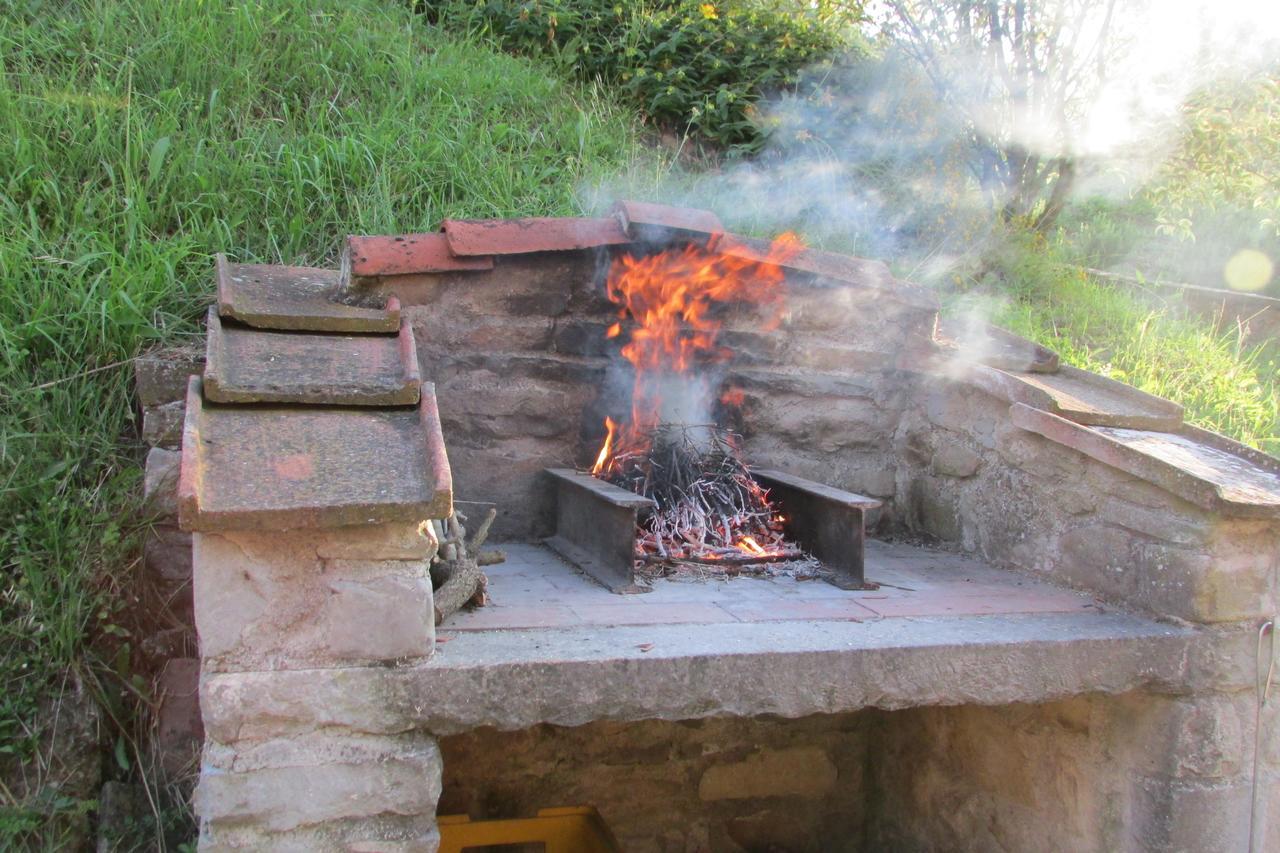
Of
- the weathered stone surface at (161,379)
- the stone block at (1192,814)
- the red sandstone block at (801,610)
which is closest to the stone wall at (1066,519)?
the stone block at (1192,814)

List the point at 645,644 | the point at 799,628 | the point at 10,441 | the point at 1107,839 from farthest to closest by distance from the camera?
the point at 10,441 < the point at 1107,839 < the point at 799,628 < the point at 645,644

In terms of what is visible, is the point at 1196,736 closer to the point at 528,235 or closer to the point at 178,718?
the point at 528,235

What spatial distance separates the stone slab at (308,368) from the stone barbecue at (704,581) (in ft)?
0.04

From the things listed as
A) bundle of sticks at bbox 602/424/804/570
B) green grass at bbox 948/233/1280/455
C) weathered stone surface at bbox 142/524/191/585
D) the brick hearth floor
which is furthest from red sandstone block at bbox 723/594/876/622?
green grass at bbox 948/233/1280/455

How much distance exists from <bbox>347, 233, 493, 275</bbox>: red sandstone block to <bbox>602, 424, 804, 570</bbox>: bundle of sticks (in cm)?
98

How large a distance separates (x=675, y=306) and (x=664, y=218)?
499mm

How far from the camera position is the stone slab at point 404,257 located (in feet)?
11.1

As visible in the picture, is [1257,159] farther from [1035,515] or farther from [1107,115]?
[1035,515]

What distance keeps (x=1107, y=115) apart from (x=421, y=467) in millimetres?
5605

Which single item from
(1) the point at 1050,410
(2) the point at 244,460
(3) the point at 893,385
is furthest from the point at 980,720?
(2) the point at 244,460

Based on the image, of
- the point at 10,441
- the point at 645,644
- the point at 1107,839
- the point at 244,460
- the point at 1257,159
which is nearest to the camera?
the point at 244,460

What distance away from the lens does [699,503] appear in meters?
3.79

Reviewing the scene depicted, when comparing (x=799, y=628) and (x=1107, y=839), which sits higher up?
(x=799, y=628)

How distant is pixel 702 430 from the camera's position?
13.5ft
